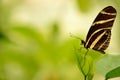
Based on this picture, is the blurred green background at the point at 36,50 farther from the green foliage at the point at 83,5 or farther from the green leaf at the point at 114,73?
the green leaf at the point at 114,73

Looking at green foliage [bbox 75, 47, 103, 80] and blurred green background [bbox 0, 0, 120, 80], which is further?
blurred green background [bbox 0, 0, 120, 80]

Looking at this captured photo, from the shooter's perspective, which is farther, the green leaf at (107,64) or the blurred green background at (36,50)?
the blurred green background at (36,50)

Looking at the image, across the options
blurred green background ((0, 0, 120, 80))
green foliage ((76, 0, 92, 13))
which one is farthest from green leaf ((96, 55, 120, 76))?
green foliage ((76, 0, 92, 13))

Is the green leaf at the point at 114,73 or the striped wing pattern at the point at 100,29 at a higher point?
the striped wing pattern at the point at 100,29

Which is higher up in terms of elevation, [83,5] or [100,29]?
[100,29]

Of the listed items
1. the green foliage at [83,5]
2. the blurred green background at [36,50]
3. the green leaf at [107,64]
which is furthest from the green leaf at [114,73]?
the green foliage at [83,5]

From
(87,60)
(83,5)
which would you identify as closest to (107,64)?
(87,60)

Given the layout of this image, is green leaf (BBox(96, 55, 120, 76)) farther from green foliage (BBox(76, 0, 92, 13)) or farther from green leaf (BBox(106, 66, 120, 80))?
green foliage (BBox(76, 0, 92, 13))

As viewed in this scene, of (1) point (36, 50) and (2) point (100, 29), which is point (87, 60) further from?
(1) point (36, 50)
